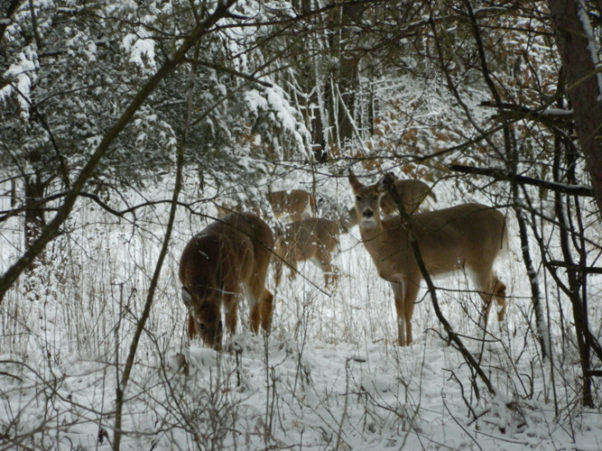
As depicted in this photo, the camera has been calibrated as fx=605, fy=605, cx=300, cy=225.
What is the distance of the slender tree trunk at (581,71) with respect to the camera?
2045 mm

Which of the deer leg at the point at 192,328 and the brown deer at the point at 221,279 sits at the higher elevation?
the brown deer at the point at 221,279

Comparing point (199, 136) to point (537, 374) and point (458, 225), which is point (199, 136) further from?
point (537, 374)

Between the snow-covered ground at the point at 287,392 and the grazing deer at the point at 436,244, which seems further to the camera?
the grazing deer at the point at 436,244

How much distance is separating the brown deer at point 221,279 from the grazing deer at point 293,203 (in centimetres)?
456

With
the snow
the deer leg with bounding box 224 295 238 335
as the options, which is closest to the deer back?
the deer leg with bounding box 224 295 238 335

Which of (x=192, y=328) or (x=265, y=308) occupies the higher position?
(x=265, y=308)

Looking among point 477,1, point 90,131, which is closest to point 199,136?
point 90,131

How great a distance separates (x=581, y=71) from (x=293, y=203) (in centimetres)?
930

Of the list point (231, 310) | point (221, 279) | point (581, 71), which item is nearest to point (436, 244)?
point (231, 310)

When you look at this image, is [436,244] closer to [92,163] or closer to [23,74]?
[23,74]

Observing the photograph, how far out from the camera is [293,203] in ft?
37.0

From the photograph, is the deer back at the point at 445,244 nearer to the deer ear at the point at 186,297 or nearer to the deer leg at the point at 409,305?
the deer leg at the point at 409,305

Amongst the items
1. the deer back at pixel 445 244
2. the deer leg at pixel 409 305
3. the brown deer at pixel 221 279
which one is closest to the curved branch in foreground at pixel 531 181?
the brown deer at pixel 221 279

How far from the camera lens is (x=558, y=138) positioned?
3.02 meters
